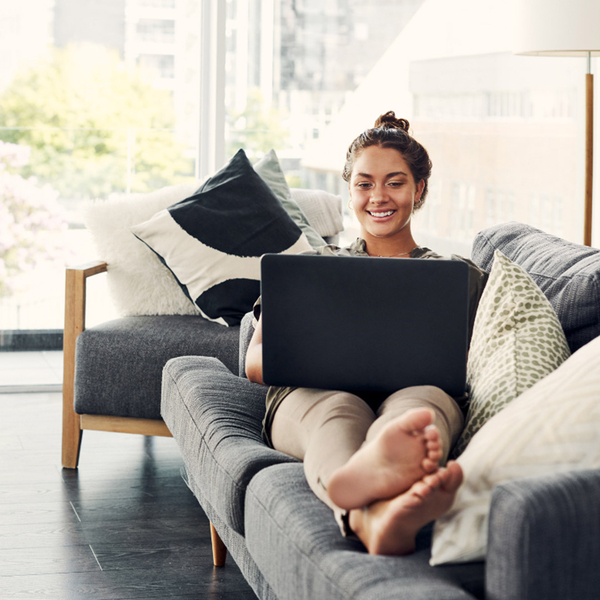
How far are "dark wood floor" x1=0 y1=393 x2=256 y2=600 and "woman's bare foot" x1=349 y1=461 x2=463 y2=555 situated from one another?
898 mm

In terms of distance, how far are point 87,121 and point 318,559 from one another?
320 centimetres

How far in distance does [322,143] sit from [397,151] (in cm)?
232

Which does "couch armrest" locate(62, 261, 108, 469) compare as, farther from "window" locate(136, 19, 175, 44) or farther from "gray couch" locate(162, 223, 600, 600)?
"window" locate(136, 19, 175, 44)

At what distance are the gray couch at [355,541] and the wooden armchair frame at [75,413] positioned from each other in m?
0.57

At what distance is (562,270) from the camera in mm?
1823

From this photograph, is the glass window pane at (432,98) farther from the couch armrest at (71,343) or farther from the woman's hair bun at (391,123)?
the woman's hair bun at (391,123)

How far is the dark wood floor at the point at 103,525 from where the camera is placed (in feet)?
6.61

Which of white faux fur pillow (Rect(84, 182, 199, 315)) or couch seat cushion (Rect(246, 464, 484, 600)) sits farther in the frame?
white faux fur pillow (Rect(84, 182, 199, 315))

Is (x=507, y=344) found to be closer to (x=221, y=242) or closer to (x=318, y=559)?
(x=318, y=559)

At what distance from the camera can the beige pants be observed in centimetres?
139

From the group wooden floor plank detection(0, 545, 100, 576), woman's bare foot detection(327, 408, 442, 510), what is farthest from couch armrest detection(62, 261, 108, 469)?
woman's bare foot detection(327, 408, 442, 510)

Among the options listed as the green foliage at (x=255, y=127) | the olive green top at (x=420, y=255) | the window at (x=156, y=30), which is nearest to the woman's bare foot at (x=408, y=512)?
the olive green top at (x=420, y=255)

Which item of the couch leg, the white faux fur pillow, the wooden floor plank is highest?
the white faux fur pillow

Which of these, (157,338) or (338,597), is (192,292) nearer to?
(157,338)
